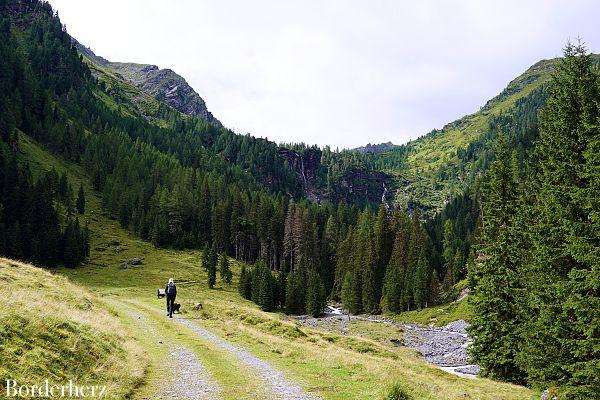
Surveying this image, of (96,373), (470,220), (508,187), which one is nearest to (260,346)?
(96,373)

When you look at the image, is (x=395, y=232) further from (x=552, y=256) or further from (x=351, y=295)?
(x=552, y=256)

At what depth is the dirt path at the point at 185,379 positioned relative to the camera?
15.0m

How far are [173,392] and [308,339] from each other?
22991mm

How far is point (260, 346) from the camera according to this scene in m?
27.1

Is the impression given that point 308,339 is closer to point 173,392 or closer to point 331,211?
point 173,392

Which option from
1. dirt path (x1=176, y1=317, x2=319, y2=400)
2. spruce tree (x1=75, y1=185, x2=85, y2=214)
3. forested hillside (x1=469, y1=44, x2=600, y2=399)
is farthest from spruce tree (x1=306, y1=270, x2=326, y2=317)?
spruce tree (x1=75, y1=185, x2=85, y2=214)

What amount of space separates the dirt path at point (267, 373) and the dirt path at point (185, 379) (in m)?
2.28

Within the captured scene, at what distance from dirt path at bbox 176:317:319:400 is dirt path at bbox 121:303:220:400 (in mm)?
2285

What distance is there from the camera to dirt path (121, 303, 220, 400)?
49.1 feet

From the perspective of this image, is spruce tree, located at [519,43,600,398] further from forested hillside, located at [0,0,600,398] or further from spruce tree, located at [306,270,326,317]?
spruce tree, located at [306,270,326,317]

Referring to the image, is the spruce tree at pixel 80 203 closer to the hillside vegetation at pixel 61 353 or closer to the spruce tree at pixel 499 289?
the hillside vegetation at pixel 61 353

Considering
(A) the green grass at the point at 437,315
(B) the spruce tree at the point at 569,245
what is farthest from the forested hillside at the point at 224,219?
(B) the spruce tree at the point at 569,245

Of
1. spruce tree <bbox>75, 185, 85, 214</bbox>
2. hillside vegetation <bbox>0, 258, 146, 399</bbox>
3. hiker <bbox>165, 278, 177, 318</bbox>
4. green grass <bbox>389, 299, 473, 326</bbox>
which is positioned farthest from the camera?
spruce tree <bbox>75, 185, 85, 214</bbox>

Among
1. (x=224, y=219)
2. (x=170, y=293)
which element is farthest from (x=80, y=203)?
(x=170, y=293)
